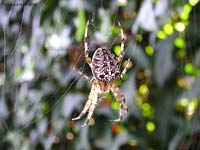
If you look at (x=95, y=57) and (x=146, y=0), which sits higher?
(x=146, y=0)

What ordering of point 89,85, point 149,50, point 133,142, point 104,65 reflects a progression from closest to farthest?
1. point 104,65
2. point 89,85
3. point 149,50
4. point 133,142

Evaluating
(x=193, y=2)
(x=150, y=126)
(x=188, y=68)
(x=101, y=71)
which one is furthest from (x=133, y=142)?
(x=101, y=71)

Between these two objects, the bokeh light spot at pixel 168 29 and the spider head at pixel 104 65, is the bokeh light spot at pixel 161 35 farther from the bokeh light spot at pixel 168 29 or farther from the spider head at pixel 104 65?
the spider head at pixel 104 65

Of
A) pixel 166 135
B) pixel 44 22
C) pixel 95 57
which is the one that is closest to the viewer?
pixel 95 57

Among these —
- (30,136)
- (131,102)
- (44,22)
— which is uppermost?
(44,22)

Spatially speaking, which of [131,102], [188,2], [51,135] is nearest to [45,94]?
[51,135]

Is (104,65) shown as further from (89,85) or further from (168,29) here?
(168,29)

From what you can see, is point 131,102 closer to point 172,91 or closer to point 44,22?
point 172,91
